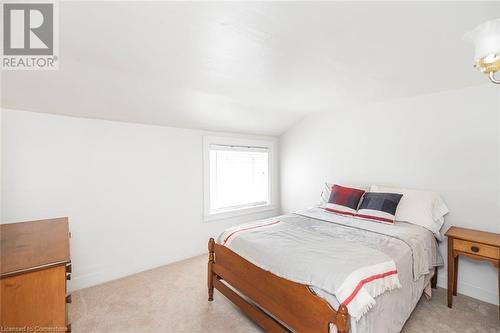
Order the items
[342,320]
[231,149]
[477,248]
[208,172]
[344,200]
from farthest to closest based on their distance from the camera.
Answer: [231,149], [208,172], [344,200], [477,248], [342,320]

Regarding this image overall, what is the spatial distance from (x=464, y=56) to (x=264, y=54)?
1604 mm

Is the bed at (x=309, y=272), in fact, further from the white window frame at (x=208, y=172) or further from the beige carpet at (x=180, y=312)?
the white window frame at (x=208, y=172)

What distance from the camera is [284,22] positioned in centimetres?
145

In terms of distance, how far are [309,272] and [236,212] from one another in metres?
2.41

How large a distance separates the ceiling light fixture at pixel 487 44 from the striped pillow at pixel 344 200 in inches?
73.1

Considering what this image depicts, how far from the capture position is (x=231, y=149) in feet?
12.3

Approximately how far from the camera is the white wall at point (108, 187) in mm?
2215

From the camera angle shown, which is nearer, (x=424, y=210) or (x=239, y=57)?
(x=239, y=57)

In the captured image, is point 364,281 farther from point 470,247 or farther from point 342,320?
point 470,247

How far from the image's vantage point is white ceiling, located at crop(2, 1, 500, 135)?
1.36 metres

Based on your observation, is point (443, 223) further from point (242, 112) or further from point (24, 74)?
Result: point (24, 74)

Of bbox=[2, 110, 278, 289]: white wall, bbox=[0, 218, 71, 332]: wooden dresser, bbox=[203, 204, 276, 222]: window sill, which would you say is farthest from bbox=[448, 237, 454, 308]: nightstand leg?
bbox=[0, 218, 71, 332]: wooden dresser

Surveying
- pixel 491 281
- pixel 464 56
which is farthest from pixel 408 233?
pixel 464 56

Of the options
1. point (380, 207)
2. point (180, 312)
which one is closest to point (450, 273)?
point (380, 207)
